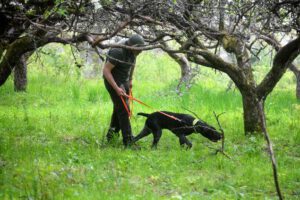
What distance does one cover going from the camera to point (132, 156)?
25.7 ft

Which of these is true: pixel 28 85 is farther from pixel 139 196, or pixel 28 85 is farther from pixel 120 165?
pixel 139 196

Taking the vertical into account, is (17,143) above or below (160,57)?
below

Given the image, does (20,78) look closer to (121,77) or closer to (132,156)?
(121,77)

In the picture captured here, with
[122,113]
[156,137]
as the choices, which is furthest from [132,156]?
A: [156,137]

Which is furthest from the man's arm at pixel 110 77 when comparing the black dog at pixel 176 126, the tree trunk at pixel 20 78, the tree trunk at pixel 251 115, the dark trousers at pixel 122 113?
the tree trunk at pixel 20 78

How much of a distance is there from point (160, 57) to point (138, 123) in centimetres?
1210

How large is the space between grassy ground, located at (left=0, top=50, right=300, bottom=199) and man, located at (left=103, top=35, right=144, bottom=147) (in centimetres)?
39

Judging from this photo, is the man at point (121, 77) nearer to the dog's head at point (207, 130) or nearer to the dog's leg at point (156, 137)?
the dog's leg at point (156, 137)

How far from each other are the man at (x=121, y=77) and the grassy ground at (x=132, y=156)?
1.28 feet

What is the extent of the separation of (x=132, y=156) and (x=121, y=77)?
136 centimetres

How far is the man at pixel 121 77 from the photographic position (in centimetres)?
816

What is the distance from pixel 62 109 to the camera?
1286 cm

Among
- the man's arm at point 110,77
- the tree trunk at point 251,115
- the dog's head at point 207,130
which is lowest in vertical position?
the dog's head at point 207,130

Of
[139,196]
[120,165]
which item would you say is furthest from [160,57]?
[139,196]
